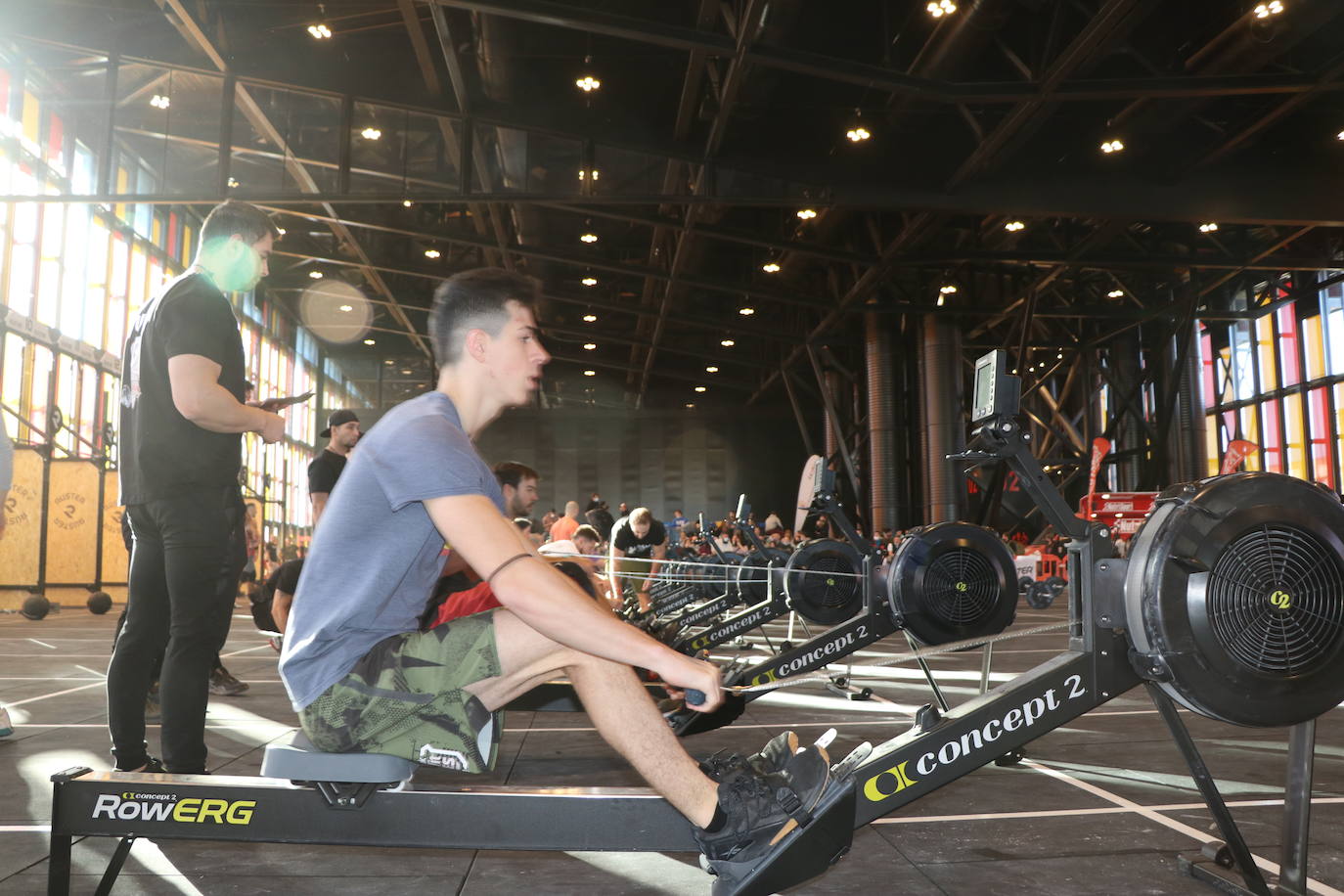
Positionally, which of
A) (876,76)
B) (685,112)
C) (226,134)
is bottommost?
(226,134)

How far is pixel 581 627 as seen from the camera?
1.71 metres

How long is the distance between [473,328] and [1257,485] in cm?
174

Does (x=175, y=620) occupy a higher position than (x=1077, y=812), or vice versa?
(x=175, y=620)

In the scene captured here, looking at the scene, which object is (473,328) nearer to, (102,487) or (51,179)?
(102,487)

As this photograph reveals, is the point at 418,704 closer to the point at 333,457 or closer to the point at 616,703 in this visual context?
the point at 616,703

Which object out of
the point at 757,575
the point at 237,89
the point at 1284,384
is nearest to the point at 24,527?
the point at 237,89

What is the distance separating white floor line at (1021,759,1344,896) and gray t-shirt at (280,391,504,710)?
2.03 m

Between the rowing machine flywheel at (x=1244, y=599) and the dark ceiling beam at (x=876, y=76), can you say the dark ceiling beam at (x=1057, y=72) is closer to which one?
the dark ceiling beam at (x=876, y=76)

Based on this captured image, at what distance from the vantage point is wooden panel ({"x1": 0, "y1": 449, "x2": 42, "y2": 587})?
43.7 ft

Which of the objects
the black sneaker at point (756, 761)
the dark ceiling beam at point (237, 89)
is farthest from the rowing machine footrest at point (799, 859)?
the dark ceiling beam at point (237, 89)

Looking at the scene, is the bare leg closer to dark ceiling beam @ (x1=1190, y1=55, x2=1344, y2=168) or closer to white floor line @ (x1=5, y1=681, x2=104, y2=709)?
white floor line @ (x1=5, y1=681, x2=104, y2=709)

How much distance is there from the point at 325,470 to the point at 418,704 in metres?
3.82

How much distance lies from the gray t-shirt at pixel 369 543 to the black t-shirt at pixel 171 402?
1111 millimetres

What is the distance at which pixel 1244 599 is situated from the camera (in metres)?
2.19
